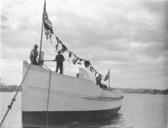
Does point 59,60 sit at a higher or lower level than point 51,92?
higher

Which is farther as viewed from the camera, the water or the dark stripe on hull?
the water

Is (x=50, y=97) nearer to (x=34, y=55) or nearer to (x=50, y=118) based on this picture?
(x=50, y=118)

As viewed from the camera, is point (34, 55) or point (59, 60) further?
point (59, 60)

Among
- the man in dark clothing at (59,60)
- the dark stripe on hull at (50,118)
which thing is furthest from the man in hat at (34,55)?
the dark stripe on hull at (50,118)

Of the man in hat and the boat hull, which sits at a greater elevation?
the man in hat

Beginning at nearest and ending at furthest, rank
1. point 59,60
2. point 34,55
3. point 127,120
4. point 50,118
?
point 34,55 < point 50,118 < point 59,60 < point 127,120

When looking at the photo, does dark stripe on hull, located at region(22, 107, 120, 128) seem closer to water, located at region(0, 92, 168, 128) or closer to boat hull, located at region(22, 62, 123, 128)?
boat hull, located at region(22, 62, 123, 128)

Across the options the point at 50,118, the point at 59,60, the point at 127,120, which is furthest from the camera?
the point at 127,120

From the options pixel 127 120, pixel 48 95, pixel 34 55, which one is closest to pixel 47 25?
pixel 34 55

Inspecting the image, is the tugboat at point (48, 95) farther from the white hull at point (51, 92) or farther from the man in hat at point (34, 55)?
the man in hat at point (34, 55)

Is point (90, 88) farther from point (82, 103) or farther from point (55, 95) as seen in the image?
point (55, 95)

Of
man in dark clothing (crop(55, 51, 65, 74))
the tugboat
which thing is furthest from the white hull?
man in dark clothing (crop(55, 51, 65, 74))

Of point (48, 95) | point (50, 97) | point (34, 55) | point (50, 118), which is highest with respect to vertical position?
point (34, 55)

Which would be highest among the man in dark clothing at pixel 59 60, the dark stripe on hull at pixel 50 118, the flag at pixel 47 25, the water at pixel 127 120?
the flag at pixel 47 25
